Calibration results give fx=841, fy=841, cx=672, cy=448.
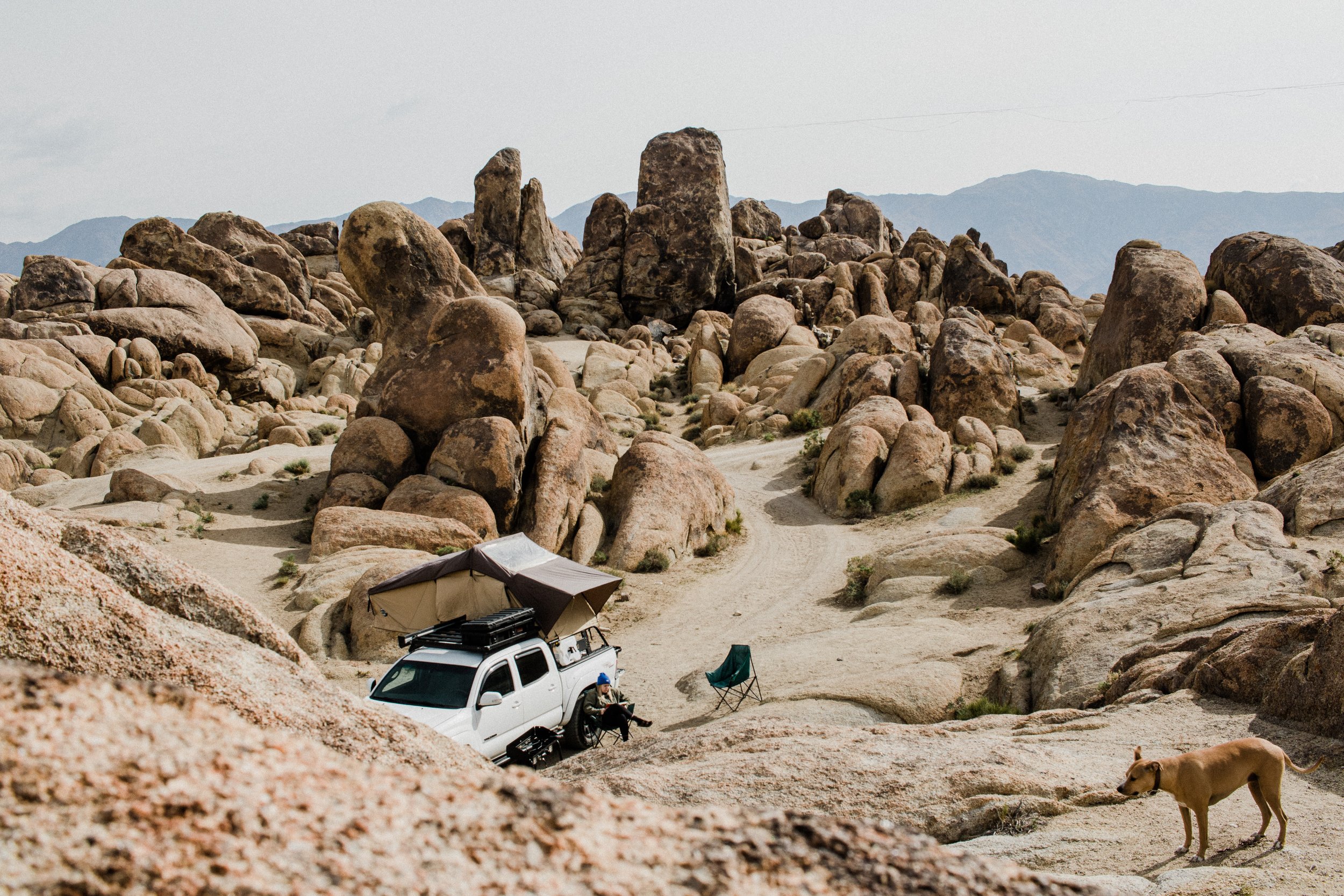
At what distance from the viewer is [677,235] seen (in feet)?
195

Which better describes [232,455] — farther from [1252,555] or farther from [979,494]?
[1252,555]

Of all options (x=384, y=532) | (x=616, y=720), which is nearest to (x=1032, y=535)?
(x=616, y=720)

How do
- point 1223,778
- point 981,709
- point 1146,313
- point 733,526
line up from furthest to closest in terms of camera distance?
point 1146,313, point 733,526, point 981,709, point 1223,778

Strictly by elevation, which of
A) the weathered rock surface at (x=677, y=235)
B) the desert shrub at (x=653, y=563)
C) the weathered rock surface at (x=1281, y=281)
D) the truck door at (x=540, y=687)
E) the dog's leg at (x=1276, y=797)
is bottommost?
the desert shrub at (x=653, y=563)

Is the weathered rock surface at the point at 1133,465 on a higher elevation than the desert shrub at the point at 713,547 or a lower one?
higher

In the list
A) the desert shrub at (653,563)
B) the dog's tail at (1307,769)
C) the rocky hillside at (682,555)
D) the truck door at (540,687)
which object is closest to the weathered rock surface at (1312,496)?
the rocky hillside at (682,555)

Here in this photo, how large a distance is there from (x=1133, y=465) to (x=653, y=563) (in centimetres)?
1145

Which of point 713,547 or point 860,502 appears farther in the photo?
point 860,502

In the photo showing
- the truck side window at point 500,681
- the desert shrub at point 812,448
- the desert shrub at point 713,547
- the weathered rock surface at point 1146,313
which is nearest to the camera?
the truck side window at point 500,681

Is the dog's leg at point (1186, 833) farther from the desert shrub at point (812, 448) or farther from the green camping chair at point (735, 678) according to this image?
the desert shrub at point (812, 448)

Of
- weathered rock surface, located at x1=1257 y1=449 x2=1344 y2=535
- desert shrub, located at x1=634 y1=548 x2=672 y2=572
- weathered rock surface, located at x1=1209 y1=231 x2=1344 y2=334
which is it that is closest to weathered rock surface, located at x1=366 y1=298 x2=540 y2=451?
desert shrub, located at x1=634 y1=548 x2=672 y2=572

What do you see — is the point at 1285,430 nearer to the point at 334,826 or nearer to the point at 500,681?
the point at 500,681

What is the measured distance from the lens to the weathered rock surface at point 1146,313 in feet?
99.8

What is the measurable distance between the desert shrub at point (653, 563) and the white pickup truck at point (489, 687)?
864cm
